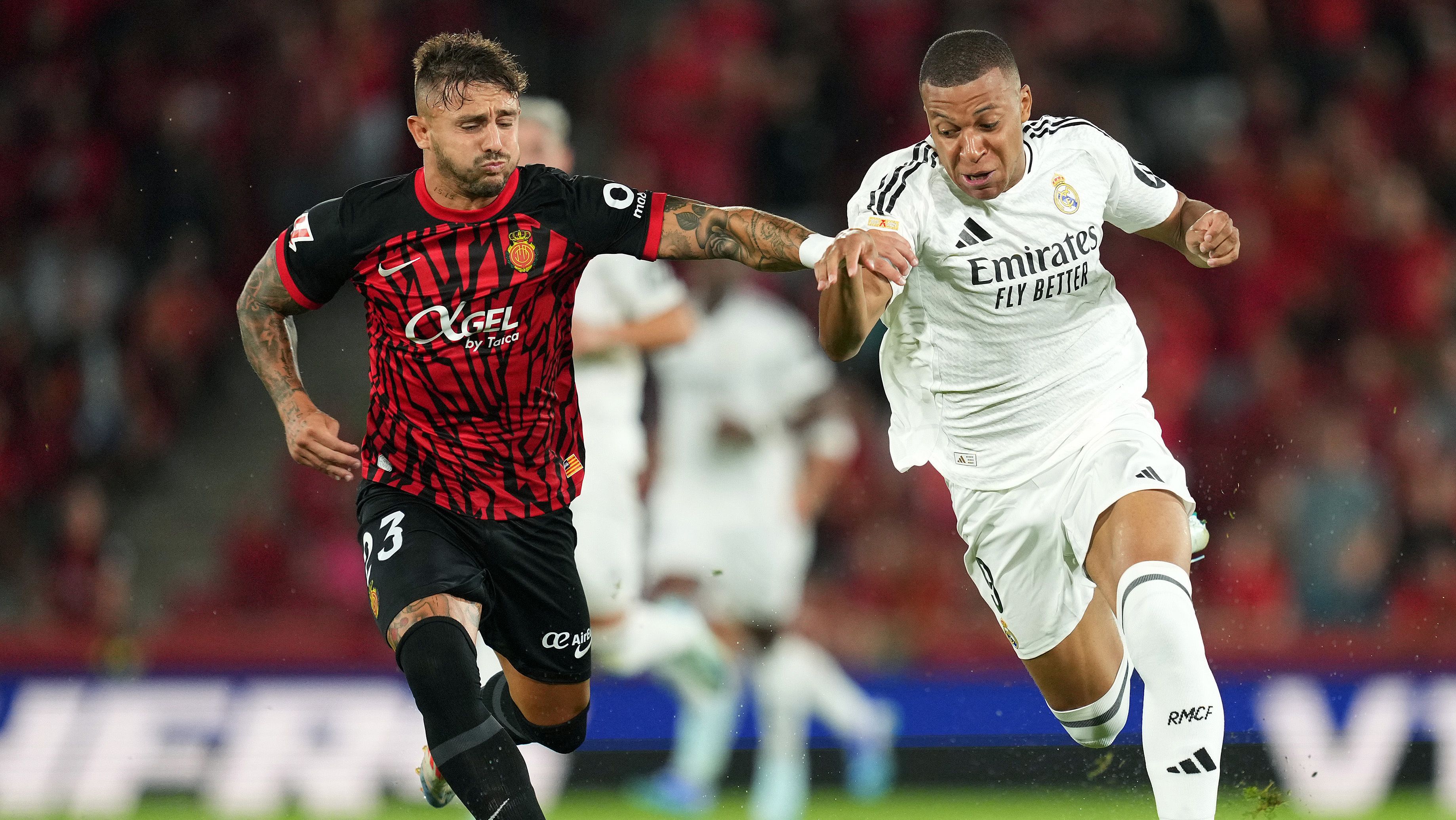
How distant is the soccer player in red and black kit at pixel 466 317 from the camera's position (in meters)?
4.29

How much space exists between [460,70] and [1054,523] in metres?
2.14

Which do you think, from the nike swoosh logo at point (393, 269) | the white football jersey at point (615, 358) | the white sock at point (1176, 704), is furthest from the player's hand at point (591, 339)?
the white sock at point (1176, 704)

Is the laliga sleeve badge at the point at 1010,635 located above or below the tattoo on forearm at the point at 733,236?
below

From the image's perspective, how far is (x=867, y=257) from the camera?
3846 millimetres

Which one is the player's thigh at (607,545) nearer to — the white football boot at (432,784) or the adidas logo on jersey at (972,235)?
the white football boot at (432,784)

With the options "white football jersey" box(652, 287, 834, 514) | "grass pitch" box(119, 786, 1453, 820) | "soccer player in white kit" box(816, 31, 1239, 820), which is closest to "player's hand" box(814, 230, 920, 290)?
"soccer player in white kit" box(816, 31, 1239, 820)

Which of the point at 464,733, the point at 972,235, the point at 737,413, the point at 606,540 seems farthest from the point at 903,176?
the point at 737,413

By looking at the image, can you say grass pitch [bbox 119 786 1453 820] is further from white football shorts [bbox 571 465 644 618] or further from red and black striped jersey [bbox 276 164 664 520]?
red and black striped jersey [bbox 276 164 664 520]

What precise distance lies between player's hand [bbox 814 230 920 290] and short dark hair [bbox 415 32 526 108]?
42.4 inches

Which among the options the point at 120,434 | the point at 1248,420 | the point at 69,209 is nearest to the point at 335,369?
the point at 120,434

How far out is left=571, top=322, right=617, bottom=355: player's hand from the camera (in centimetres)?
612

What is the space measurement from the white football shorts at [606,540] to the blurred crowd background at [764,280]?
5.24 feet

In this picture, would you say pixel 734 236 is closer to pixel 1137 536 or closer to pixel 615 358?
pixel 1137 536

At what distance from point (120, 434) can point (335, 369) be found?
1.35m
